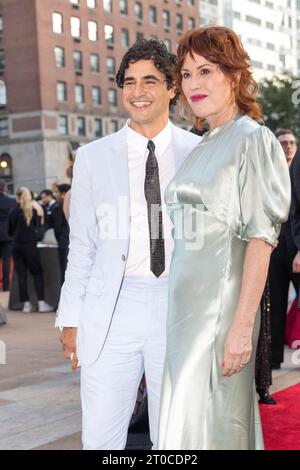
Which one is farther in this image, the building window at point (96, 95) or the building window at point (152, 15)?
the building window at point (152, 15)

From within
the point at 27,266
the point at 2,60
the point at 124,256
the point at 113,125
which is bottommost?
the point at 27,266

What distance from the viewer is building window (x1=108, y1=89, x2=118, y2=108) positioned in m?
64.7

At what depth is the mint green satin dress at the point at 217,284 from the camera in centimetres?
262

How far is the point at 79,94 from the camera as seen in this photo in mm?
61781

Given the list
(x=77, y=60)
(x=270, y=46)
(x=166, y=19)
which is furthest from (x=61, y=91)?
(x=270, y=46)

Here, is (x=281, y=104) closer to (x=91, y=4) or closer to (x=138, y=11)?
(x=91, y=4)

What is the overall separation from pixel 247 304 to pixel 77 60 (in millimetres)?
60569

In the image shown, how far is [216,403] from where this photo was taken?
104 inches

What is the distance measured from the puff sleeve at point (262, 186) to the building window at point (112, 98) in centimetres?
6290

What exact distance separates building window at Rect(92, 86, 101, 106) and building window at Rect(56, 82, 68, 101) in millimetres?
3496

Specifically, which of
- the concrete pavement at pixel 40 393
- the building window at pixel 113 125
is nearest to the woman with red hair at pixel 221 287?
the concrete pavement at pixel 40 393

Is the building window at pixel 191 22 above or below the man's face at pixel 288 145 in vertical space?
above

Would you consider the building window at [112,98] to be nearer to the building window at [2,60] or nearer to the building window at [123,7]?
the building window at [123,7]

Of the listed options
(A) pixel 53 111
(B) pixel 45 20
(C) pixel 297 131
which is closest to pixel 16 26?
(B) pixel 45 20
